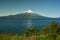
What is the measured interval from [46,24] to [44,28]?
10 cm

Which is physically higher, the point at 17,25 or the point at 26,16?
the point at 26,16

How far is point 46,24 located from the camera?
324cm

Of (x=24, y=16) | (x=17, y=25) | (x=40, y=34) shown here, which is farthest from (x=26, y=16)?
(x=40, y=34)

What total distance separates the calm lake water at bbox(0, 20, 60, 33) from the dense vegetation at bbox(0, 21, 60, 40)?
0.09 metres

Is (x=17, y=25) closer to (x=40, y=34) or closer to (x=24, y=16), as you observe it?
(x=24, y=16)

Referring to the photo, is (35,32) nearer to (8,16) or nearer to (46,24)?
(46,24)

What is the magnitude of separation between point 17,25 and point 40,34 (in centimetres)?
57

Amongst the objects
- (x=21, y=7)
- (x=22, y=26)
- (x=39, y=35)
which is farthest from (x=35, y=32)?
(x=21, y=7)

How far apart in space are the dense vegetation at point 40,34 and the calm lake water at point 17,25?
0.29 feet

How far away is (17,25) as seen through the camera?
339 centimetres

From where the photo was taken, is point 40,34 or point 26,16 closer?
point 40,34

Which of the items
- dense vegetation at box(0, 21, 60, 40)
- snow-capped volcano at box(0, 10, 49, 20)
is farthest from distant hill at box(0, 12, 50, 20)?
dense vegetation at box(0, 21, 60, 40)

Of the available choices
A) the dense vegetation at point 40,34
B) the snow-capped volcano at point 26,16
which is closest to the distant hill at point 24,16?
the snow-capped volcano at point 26,16

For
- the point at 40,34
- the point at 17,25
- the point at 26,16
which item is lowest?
the point at 40,34
